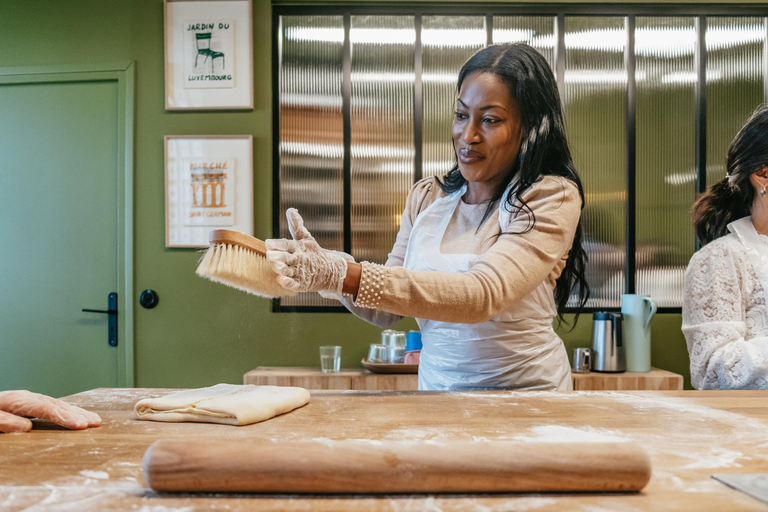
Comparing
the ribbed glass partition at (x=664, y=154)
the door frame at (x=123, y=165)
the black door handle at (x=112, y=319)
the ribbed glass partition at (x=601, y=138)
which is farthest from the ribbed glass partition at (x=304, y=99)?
the ribbed glass partition at (x=664, y=154)

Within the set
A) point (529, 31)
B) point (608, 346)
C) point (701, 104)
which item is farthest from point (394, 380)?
point (701, 104)

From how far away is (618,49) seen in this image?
3314mm

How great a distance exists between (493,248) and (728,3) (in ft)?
9.28

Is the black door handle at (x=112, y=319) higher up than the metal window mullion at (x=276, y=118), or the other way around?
the metal window mullion at (x=276, y=118)

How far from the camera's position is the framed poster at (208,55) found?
3242 mm

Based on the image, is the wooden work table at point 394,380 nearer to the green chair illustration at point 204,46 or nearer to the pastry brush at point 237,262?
the green chair illustration at point 204,46

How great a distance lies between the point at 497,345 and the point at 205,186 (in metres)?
2.19

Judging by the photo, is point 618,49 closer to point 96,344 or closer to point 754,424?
point 754,424

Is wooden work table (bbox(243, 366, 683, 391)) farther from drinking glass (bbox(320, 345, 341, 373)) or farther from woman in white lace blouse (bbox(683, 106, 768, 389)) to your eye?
woman in white lace blouse (bbox(683, 106, 768, 389))

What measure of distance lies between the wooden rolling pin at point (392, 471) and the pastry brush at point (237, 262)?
0.46 m

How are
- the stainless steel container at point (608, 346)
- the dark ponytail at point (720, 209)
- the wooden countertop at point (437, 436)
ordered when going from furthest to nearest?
the stainless steel container at point (608, 346) → the dark ponytail at point (720, 209) → the wooden countertop at point (437, 436)

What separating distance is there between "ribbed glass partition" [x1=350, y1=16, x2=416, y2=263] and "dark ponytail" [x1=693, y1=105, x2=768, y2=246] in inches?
63.1

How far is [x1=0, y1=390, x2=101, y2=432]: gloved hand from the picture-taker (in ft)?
3.39

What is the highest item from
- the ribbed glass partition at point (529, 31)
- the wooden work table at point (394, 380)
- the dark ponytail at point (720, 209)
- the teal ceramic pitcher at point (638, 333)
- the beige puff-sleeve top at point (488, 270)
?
the ribbed glass partition at point (529, 31)
